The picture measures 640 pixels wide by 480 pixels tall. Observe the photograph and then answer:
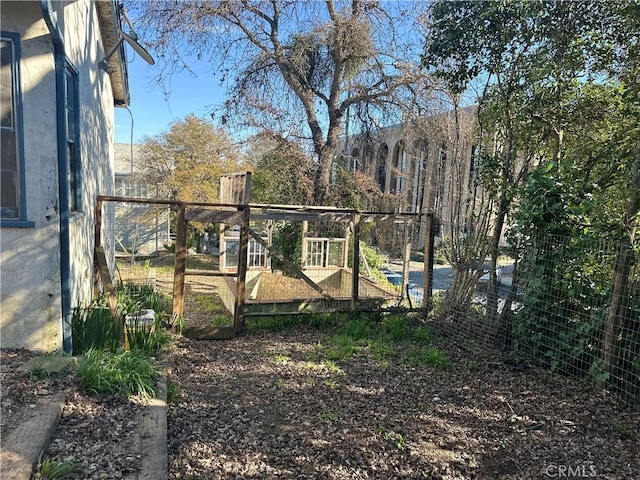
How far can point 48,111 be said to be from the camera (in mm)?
3604

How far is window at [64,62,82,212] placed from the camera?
4594 millimetres

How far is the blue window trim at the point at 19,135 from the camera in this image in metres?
3.49

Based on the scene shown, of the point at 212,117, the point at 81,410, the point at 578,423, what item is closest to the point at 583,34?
the point at 578,423

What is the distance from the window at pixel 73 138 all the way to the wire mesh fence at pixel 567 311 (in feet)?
17.1

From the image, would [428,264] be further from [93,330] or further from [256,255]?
[256,255]

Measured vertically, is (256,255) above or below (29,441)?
below

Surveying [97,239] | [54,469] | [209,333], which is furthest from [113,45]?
[54,469]

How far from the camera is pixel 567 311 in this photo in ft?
15.2

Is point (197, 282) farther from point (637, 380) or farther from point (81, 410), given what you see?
point (637, 380)

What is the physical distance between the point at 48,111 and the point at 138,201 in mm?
1811

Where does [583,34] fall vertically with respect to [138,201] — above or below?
above

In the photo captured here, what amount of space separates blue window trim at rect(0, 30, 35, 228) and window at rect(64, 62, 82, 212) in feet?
3.15

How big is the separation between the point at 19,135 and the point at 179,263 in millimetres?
2380

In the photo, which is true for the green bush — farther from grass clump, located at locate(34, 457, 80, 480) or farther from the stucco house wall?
grass clump, located at locate(34, 457, 80, 480)
